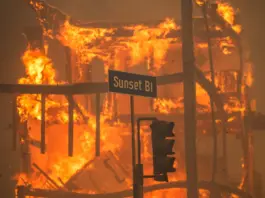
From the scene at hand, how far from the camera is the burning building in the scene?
15.7 meters

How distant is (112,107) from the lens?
72.1 ft

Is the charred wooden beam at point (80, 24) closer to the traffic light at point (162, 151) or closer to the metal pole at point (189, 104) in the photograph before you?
the metal pole at point (189, 104)

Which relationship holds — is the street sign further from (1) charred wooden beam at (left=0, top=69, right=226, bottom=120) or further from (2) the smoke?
(2) the smoke

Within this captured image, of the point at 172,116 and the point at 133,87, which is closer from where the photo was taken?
the point at 133,87

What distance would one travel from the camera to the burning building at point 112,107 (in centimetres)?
1571

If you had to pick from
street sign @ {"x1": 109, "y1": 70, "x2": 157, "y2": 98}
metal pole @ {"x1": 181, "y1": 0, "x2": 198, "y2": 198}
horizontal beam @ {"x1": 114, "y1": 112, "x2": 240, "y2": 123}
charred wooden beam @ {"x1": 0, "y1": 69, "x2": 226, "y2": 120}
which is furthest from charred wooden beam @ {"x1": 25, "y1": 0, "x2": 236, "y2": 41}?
street sign @ {"x1": 109, "y1": 70, "x2": 157, "y2": 98}

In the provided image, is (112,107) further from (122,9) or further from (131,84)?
(122,9)

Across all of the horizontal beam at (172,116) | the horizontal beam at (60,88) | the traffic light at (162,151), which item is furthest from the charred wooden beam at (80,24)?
the traffic light at (162,151)

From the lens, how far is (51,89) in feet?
33.1

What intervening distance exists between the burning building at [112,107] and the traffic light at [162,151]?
239 inches

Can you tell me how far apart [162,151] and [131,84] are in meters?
1.31

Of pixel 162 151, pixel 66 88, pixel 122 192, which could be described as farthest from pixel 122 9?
pixel 162 151

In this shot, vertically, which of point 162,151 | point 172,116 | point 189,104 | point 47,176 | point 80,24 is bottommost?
point 47,176

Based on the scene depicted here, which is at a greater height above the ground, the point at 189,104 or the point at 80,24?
the point at 80,24
